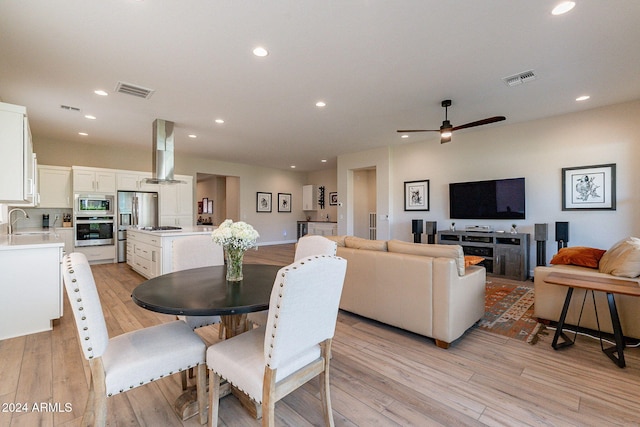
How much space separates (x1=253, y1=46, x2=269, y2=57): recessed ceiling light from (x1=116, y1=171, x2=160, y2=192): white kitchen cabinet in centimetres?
466

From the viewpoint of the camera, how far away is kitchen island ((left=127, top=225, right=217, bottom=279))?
4.16 metres

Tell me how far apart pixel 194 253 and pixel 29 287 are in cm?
183

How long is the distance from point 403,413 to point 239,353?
1042 millimetres

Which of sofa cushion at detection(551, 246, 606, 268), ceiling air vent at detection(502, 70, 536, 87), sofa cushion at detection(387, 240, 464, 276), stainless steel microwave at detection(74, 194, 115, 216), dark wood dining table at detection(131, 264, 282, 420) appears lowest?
sofa cushion at detection(551, 246, 606, 268)

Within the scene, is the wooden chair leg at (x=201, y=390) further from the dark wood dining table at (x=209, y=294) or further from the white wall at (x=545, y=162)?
the white wall at (x=545, y=162)

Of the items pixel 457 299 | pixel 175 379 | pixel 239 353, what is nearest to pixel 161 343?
pixel 239 353

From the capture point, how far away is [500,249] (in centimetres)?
497

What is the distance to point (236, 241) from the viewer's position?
1.81 meters

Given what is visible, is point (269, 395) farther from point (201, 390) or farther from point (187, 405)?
point (187, 405)

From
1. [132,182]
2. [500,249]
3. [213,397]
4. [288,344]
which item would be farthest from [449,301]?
[132,182]

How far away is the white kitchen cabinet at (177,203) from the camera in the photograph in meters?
6.64

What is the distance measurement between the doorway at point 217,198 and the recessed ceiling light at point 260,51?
673 centimetres

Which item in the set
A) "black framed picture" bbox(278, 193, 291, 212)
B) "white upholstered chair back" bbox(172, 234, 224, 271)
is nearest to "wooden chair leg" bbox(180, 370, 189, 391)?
"white upholstered chair back" bbox(172, 234, 224, 271)

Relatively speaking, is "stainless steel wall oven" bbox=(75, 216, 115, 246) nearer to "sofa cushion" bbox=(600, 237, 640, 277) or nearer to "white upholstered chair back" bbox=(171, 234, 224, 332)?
"white upholstered chair back" bbox=(171, 234, 224, 332)
